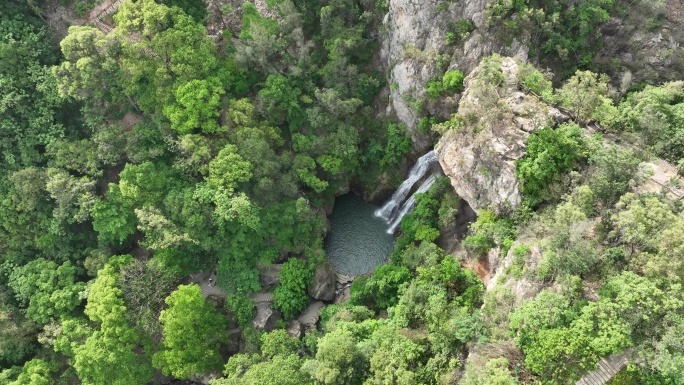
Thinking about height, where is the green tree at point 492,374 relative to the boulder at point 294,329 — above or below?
above

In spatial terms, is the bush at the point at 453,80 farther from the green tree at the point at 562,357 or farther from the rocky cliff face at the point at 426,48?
the green tree at the point at 562,357

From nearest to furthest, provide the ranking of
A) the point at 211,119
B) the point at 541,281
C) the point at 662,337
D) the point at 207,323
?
the point at 662,337 < the point at 541,281 < the point at 207,323 < the point at 211,119

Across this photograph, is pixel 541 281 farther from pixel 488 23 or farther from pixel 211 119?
pixel 211 119

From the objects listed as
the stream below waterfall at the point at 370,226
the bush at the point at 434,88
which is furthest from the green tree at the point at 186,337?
the bush at the point at 434,88

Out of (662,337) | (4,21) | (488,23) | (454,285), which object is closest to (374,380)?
(454,285)

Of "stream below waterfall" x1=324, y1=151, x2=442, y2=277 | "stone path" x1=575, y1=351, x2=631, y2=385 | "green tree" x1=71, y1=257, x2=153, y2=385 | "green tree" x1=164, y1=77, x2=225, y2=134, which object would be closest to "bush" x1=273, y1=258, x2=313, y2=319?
"stream below waterfall" x1=324, y1=151, x2=442, y2=277

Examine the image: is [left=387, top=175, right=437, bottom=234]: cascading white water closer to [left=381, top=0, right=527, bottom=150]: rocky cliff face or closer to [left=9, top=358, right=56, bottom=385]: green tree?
[left=381, top=0, right=527, bottom=150]: rocky cliff face
